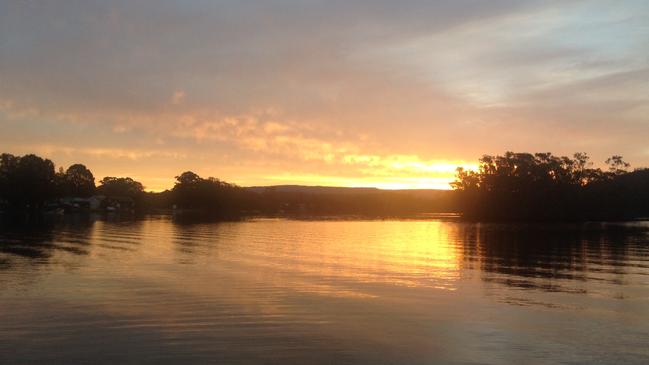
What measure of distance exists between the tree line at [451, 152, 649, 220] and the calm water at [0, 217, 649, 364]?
102585 millimetres

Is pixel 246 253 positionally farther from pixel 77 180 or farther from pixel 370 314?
pixel 77 180

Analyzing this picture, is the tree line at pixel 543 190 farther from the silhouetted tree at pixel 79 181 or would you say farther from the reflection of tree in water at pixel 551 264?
the silhouetted tree at pixel 79 181

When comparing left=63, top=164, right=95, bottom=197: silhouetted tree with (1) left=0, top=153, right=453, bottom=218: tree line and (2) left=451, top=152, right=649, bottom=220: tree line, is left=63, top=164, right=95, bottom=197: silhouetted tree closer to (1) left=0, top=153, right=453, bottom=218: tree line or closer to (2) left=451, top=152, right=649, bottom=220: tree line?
(1) left=0, top=153, right=453, bottom=218: tree line

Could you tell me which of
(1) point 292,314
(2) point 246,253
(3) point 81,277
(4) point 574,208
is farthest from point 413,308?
(4) point 574,208

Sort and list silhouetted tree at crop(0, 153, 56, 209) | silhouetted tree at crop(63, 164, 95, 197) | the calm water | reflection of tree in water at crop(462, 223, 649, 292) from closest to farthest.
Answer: the calm water
reflection of tree in water at crop(462, 223, 649, 292)
silhouetted tree at crop(0, 153, 56, 209)
silhouetted tree at crop(63, 164, 95, 197)

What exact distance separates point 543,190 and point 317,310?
122415 millimetres

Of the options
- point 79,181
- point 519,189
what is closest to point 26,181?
point 79,181

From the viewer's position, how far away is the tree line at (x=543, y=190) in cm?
12794

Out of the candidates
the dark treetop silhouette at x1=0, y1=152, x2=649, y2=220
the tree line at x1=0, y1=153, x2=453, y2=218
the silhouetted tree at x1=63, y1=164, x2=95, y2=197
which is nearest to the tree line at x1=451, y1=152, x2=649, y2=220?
the dark treetop silhouette at x1=0, y1=152, x2=649, y2=220

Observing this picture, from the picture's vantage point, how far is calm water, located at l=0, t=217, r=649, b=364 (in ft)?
38.0

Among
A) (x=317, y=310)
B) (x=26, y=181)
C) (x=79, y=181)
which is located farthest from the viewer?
(x=79, y=181)

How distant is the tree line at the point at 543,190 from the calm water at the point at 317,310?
337ft

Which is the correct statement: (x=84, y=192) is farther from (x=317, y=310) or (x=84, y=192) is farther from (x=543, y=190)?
(x=317, y=310)

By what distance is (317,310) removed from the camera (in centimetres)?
1609
